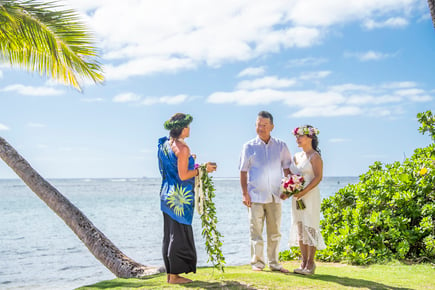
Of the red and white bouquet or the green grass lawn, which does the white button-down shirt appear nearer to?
the red and white bouquet

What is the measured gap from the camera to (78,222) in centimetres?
884

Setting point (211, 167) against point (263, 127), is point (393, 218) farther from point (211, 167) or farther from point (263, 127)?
point (211, 167)

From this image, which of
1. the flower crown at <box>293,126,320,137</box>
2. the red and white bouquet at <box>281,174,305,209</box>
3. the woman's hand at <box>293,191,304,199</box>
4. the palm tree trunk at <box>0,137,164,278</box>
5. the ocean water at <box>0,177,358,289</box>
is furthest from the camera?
the ocean water at <box>0,177,358,289</box>

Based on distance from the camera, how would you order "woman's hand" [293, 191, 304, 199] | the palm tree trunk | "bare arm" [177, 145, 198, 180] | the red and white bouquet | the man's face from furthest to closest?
1. the palm tree trunk
2. the man's face
3. "woman's hand" [293, 191, 304, 199]
4. the red and white bouquet
5. "bare arm" [177, 145, 198, 180]

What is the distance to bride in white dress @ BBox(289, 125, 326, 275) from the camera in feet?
23.4

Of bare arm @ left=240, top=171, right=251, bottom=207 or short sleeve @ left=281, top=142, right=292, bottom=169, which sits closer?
bare arm @ left=240, top=171, right=251, bottom=207

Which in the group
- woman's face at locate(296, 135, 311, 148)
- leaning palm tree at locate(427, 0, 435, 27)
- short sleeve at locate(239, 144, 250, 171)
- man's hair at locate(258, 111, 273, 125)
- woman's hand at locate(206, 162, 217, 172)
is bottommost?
woman's hand at locate(206, 162, 217, 172)

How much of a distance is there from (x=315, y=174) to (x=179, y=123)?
2.09 metres

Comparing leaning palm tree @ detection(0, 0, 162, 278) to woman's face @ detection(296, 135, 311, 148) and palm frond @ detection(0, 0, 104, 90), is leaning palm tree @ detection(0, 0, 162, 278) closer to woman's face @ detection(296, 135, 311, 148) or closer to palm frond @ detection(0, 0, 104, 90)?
palm frond @ detection(0, 0, 104, 90)

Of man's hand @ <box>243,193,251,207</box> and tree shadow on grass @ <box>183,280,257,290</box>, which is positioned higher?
man's hand @ <box>243,193,251,207</box>

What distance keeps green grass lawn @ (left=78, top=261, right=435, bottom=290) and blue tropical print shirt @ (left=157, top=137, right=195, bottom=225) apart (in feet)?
3.07

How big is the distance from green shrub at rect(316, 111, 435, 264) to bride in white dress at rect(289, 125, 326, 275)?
2.38 meters

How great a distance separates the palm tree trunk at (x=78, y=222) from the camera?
8.64 metres

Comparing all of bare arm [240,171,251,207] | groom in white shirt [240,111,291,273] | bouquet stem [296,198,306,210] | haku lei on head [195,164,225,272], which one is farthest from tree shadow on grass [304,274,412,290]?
haku lei on head [195,164,225,272]
